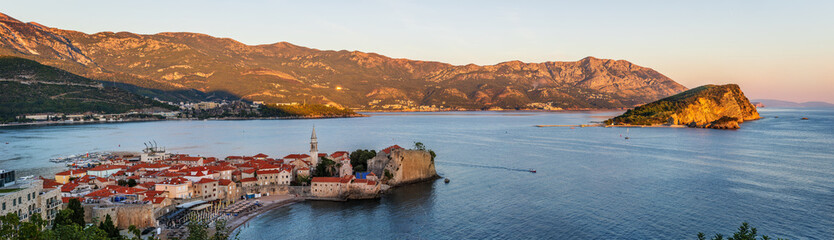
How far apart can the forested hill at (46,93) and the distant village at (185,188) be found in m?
105

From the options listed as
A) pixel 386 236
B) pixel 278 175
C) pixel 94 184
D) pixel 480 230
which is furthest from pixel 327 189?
pixel 94 184

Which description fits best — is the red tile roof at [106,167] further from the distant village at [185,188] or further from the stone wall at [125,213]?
the stone wall at [125,213]

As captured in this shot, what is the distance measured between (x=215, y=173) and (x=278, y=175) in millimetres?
5088

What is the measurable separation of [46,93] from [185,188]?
130 metres

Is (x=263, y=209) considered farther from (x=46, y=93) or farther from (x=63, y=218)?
(x=46, y=93)

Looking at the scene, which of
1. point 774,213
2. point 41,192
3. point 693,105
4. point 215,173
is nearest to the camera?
point 41,192

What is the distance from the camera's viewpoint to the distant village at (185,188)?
80.5ft

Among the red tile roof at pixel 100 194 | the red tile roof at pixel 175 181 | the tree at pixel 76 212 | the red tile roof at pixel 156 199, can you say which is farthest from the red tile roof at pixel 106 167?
the tree at pixel 76 212

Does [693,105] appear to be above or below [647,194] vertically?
above

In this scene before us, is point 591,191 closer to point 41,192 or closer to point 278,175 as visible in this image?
point 278,175

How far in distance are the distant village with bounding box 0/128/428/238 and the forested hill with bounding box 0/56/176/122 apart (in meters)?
105

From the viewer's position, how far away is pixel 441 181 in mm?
44375

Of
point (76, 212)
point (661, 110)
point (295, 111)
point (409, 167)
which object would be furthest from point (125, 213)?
point (295, 111)

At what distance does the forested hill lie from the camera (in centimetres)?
12031
